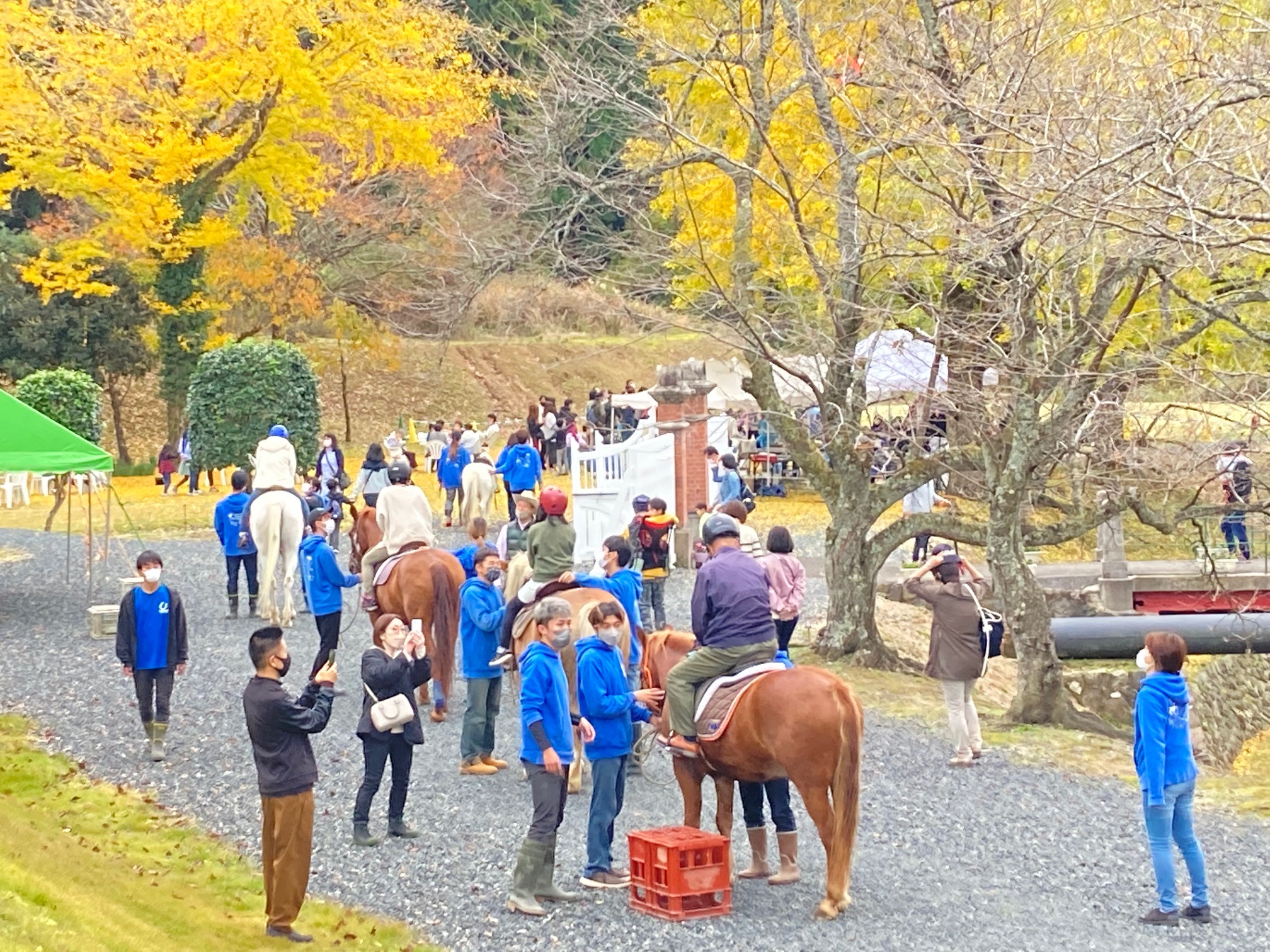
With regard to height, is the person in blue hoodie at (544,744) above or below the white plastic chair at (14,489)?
below

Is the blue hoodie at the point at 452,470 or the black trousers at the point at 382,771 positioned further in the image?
the blue hoodie at the point at 452,470

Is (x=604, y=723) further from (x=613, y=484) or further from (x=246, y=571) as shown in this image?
(x=613, y=484)

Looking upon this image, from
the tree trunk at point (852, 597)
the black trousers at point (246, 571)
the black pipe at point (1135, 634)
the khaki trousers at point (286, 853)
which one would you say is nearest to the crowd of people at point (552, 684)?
the khaki trousers at point (286, 853)

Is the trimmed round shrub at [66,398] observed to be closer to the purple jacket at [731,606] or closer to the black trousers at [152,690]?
the black trousers at [152,690]

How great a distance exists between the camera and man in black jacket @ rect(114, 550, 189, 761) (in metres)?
12.1

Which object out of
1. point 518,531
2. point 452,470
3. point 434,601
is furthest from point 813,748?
point 452,470

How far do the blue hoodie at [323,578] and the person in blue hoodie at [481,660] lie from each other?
2.35 m

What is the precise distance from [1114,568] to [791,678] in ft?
47.3

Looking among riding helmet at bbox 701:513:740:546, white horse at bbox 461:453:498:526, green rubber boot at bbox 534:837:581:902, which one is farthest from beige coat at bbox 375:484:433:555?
white horse at bbox 461:453:498:526

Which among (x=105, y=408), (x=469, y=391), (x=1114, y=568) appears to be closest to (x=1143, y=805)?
(x=1114, y=568)

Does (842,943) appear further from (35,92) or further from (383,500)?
(35,92)

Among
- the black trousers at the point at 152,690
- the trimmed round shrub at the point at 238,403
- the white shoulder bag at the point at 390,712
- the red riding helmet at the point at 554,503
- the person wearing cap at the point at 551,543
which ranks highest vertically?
the trimmed round shrub at the point at 238,403

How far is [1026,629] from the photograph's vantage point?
14.9 meters

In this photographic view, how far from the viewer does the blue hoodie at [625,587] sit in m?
12.0
